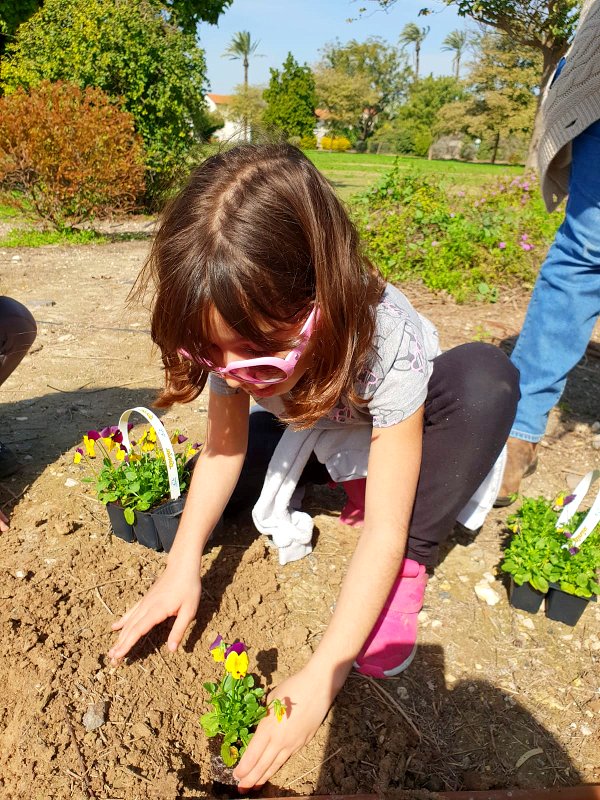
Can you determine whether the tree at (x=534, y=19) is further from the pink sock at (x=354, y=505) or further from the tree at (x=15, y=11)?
the pink sock at (x=354, y=505)

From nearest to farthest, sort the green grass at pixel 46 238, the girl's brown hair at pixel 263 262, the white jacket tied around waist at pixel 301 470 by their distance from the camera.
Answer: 1. the girl's brown hair at pixel 263 262
2. the white jacket tied around waist at pixel 301 470
3. the green grass at pixel 46 238

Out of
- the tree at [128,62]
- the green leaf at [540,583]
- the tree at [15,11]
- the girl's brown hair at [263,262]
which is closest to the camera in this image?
the girl's brown hair at [263,262]

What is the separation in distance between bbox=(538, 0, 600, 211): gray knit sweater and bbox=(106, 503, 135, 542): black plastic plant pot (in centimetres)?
197

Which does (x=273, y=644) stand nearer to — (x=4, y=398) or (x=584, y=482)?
(x=584, y=482)

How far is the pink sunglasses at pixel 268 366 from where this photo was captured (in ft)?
4.21

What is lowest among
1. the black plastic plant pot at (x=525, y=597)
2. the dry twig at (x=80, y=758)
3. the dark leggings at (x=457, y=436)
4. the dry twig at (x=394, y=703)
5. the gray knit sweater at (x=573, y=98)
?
the dry twig at (x=394, y=703)

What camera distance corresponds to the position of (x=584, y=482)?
1.76 m

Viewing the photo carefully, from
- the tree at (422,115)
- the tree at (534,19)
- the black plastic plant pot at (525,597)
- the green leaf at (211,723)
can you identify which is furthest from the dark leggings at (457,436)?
the tree at (422,115)

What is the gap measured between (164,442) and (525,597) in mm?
1198

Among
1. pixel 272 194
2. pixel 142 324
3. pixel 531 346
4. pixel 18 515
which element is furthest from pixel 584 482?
pixel 142 324

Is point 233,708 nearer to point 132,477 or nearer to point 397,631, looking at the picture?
point 397,631

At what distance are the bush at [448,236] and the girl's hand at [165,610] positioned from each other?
141 inches

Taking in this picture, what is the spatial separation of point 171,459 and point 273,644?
2.04 feet

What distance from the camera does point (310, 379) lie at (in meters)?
1.44
